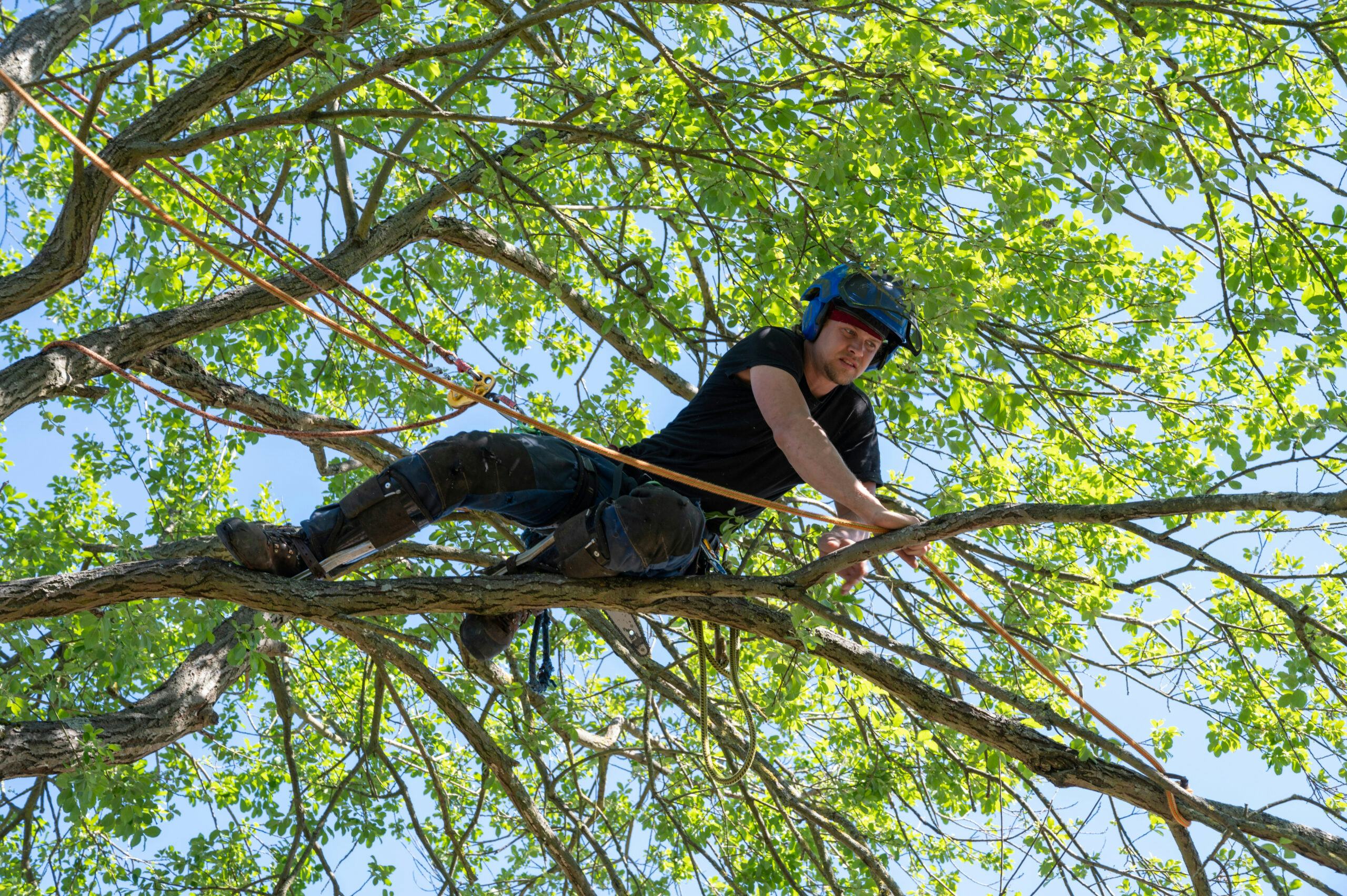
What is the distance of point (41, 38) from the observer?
5121 millimetres

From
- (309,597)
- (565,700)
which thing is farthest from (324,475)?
(309,597)

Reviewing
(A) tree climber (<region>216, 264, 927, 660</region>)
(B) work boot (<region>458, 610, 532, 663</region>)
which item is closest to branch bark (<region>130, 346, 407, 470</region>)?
(B) work boot (<region>458, 610, 532, 663</region>)

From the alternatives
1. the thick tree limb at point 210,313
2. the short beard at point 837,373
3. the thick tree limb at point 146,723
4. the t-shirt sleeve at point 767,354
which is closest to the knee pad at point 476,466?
the t-shirt sleeve at point 767,354

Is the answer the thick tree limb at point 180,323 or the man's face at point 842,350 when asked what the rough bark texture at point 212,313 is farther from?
the man's face at point 842,350

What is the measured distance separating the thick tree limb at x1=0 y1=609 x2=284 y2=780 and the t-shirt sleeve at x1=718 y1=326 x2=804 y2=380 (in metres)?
2.23

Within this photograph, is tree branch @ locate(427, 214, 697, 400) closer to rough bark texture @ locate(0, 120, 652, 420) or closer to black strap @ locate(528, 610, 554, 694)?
rough bark texture @ locate(0, 120, 652, 420)

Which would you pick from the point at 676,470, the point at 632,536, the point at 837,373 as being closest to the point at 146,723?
the point at 676,470

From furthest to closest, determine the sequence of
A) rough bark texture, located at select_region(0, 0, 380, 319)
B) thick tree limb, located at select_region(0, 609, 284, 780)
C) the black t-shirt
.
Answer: rough bark texture, located at select_region(0, 0, 380, 319), thick tree limb, located at select_region(0, 609, 284, 780), the black t-shirt

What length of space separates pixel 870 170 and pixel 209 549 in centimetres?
345

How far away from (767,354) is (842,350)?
32 centimetres

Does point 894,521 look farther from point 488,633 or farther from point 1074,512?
point 488,633

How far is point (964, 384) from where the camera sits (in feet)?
16.7

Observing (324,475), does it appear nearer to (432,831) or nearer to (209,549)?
(209,549)

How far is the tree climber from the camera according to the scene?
11.3 feet
